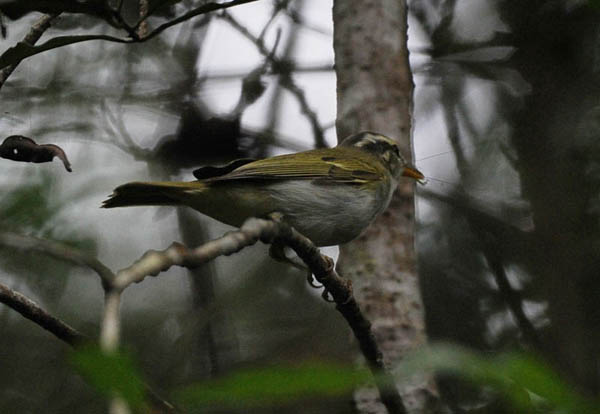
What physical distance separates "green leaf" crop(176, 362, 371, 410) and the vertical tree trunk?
2.85 m

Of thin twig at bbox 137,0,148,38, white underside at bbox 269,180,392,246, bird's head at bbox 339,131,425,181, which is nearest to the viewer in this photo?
thin twig at bbox 137,0,148,38

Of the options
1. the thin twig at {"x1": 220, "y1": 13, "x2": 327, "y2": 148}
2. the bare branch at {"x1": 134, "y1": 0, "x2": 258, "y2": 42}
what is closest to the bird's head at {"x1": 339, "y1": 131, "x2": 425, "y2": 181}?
the thin twig at {"x1": 220, "y1": 13, "x2": 327, "y2": 148}

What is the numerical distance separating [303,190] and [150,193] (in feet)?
2.75

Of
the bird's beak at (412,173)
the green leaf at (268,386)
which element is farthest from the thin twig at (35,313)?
the bird's beak at (412,173)

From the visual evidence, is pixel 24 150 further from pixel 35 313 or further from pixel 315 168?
pixel 315 168

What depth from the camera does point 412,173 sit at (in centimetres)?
448

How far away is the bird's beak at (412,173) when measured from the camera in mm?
4449

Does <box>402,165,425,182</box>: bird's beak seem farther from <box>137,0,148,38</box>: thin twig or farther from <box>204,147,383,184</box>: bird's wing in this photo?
<box>137,0,148,38</box>: thin twig

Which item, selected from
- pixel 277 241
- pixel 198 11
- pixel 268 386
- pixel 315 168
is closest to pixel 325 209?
pixel 315 168

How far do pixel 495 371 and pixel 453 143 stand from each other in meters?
4.97

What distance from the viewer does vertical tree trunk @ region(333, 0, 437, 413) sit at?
3643mm

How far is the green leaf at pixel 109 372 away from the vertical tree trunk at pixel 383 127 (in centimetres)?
295

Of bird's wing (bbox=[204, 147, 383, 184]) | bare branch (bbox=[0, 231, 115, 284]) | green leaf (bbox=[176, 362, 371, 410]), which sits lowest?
green leaf (bbox=[176, 362, 371, 410])

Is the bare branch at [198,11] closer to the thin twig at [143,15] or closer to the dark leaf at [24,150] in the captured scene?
the thin twig at [143,15]
